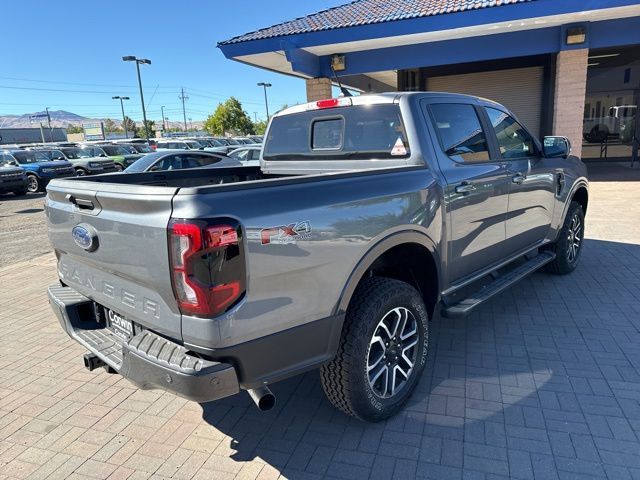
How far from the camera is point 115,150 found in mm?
24703

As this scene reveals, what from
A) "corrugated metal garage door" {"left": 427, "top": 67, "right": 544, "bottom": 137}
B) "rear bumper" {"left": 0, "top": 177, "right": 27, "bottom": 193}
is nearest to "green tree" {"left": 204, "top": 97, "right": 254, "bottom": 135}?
"rear bumper" {"left": 0, "top": 177, "right": 27, "bottom": 193}

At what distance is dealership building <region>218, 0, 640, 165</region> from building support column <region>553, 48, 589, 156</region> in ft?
0.08

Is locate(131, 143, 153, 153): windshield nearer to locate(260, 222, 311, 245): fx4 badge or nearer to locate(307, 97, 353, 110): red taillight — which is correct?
locate(307, 97, 353, 110): red taillight

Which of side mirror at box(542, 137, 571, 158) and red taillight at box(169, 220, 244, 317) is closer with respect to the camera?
red taillight at box(169, 220, 244, 317)

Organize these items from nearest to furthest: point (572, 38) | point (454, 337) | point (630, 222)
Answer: point (454, 337)
point (630, 222)
point (572, 38)

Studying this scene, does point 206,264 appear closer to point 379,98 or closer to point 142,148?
point 379,98

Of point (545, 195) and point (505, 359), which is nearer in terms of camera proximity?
point (505, 359)

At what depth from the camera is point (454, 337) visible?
4.11 meters

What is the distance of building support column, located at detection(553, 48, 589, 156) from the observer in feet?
40.0

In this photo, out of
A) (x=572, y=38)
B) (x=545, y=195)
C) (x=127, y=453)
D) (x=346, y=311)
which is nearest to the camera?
(x=346, y=311)

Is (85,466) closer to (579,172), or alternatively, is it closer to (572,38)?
(579,172)

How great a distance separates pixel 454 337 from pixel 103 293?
9.28ft

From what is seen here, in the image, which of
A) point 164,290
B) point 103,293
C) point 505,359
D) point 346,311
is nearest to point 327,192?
point 346,311

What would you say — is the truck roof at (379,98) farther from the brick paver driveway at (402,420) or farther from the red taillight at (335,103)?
the brick paver driveway at (402,420)
